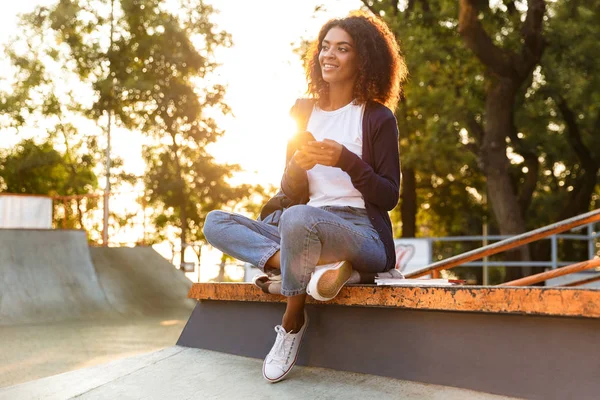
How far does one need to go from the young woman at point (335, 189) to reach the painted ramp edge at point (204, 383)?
0.52 feet

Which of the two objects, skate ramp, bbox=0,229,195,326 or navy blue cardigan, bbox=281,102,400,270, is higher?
navy blue cardigan, bbox=281,102,400,270

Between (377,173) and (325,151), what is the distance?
1.22 ft

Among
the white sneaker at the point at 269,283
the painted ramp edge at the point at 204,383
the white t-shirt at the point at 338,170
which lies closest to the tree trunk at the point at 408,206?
the painted ramp edge at the point at 204,383

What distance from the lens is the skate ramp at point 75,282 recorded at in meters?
10.8

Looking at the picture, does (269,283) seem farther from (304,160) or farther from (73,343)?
A: (73,343)

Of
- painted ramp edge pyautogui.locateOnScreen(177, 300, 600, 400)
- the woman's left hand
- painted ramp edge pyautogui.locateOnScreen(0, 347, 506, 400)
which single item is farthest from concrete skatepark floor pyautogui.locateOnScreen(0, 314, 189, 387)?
the woman's left hand

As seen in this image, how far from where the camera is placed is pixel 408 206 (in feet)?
78.1

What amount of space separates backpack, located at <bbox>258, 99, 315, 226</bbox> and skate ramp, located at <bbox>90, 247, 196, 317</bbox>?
835 centimetres

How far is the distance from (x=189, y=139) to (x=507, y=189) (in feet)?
55.1

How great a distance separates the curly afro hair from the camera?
11.3ft

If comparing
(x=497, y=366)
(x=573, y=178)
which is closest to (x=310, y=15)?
(x=573, y=178)

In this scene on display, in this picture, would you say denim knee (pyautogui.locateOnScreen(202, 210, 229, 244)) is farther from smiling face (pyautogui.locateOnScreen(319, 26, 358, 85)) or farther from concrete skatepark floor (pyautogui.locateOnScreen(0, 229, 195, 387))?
concrete skatepark floor (pyautogui.locateOnScreen(0, 229, 195, 387))

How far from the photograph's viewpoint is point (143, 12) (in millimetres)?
28062

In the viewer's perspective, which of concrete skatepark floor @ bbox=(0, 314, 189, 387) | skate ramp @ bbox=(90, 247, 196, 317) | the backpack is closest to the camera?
the backpack
